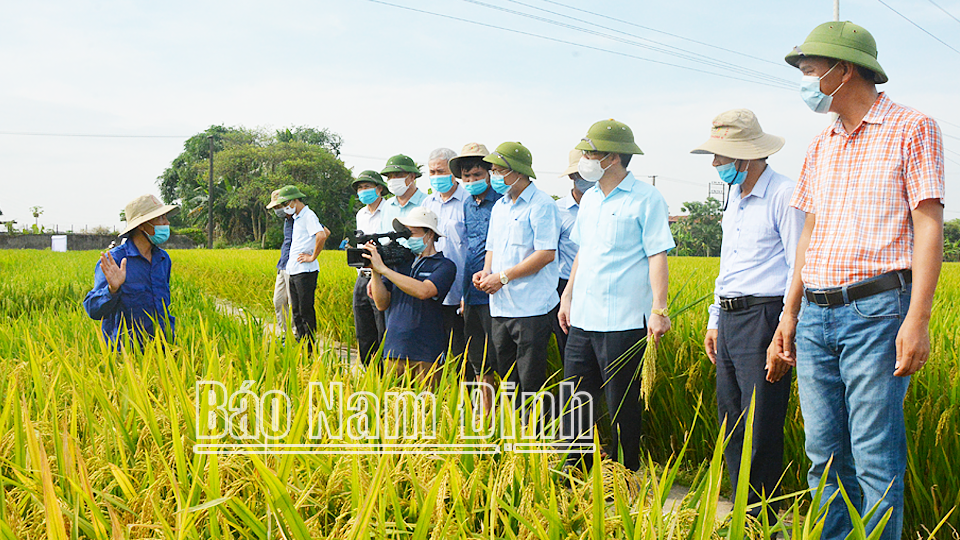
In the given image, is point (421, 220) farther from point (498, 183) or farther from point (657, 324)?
point (657, 324)

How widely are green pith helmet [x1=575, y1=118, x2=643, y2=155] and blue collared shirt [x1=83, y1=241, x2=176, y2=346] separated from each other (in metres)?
2.11

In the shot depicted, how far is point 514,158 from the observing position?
3.54 metres

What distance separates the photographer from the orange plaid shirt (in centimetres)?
181

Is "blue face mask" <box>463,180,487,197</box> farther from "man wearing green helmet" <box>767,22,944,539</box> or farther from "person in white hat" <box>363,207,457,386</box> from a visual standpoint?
"man wearing green helmet" <box>767,22,944,539</box>

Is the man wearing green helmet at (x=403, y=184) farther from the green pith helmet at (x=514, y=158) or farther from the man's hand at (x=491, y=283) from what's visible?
the man's hand at (x=491, y=283)

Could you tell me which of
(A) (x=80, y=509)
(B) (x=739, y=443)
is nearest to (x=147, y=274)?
(A) (x=80, y=509)

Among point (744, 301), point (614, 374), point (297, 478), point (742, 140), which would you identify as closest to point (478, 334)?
point (614, 374)

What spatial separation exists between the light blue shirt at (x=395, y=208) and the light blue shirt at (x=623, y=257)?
1.83 m

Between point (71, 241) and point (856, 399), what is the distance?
43.2 metres

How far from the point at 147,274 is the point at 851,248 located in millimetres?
3029

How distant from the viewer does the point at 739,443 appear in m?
2.54

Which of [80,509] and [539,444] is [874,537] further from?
[80,509]

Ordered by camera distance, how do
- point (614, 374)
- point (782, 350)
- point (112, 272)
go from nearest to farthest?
point (782, 350) < point (614, 374) < point (112, 272)

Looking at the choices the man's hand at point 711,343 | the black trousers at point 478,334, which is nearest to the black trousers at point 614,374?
the man's hand at point 711,343
